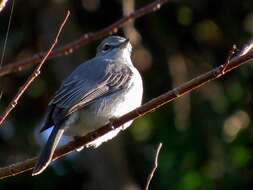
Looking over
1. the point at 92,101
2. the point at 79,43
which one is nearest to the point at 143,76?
the point at 92,101

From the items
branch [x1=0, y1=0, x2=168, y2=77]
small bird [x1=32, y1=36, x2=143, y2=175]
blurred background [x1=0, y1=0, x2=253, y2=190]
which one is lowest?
branch [x1=0, y1=0, x2=168, y2=77]

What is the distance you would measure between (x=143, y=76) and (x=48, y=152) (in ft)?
17.7

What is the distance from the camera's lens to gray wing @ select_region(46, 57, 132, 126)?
527cm

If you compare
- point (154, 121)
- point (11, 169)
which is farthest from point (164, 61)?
point (11, 169)

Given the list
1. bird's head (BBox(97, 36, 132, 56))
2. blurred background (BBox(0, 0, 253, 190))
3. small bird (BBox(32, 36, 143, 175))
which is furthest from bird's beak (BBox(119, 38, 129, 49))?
blurred background (BBox(0, 0, 253, 190))

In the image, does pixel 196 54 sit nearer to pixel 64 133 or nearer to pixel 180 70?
pixel 180 70

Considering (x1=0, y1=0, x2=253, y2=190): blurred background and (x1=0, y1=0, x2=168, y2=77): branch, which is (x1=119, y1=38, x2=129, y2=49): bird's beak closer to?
(x1=0, y1=0, x2=253, y2=190): blurred background

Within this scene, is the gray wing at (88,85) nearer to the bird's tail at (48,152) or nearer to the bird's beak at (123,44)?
the bird's tail at (48,152)

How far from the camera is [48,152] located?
14.8 feet

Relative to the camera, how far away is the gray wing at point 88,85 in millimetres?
5273

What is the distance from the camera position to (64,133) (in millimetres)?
5375

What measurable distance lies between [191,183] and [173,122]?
861mm

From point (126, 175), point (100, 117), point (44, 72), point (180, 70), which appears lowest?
point (100, 117)

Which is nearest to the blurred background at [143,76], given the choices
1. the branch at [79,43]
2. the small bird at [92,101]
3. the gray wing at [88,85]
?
the gray wing at [88,85]
